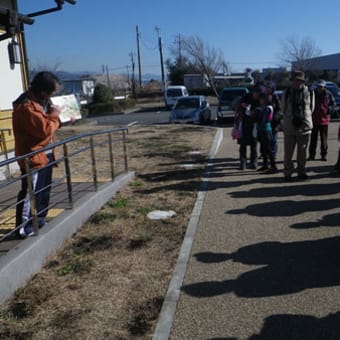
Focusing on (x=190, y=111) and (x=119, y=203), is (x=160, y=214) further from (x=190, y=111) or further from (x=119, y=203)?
(x=190, y=111)

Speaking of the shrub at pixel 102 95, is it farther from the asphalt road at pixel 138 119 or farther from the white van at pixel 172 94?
the asphalt road at pixel 138 119

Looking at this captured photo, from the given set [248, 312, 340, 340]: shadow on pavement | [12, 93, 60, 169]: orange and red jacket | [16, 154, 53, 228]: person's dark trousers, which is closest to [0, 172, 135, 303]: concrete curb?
[16, 154, 53, 228]: person's dark trousers

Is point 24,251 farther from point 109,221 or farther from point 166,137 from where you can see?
point 166,137

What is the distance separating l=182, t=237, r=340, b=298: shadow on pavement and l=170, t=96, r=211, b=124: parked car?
54.0 feet

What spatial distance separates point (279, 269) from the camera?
13.3ft

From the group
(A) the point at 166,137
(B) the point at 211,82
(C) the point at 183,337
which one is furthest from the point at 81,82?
(C) the point at 183,337

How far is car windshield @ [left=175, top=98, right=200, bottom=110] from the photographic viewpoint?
2147 centimetres

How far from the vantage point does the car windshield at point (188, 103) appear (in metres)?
21.5

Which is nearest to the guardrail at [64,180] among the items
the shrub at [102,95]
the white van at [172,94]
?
the white van at [172,94]

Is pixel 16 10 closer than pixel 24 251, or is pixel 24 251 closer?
pixel 24 251

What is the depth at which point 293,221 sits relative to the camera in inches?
211

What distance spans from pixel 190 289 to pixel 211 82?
49132mm

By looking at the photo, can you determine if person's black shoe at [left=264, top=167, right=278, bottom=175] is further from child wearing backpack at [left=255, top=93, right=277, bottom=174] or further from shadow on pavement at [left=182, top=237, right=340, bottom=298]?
shadow on pavement at [left=182, top=237, right=340, bottom=298]

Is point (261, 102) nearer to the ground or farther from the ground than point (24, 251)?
farther from the ground
